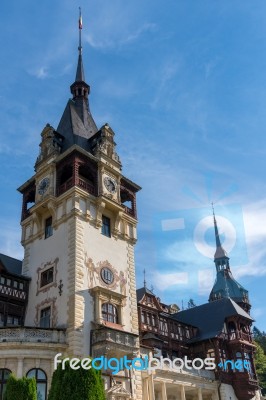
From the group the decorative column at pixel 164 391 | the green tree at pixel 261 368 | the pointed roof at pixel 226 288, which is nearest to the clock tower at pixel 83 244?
the decorative column at pixel 164 391

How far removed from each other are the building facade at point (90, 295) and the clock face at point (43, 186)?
109mm

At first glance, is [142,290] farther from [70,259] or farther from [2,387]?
[2,387]

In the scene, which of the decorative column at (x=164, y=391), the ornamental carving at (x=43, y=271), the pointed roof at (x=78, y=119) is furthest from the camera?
the pointed roof at (x=78, y=119)

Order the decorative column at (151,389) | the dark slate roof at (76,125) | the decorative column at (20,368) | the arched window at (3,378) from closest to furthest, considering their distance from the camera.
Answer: the arched window at (3,378) → the decorative column at (20,368) → the decorative column at (151,389) → the dark slate roof at (76,125)

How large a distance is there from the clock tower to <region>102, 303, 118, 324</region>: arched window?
7 centimetres

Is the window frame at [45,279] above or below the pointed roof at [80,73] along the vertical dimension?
below

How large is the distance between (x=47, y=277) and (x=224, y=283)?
69178 millimetres

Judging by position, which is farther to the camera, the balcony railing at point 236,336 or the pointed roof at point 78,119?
the balcony railing at point 236,336

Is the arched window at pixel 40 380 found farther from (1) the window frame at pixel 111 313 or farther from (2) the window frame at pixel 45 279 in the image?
(2) the window frame at pixel 45 279

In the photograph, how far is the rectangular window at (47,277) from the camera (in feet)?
119

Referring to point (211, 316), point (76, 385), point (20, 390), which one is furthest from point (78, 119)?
point (76, 385)

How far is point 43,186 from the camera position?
135ft

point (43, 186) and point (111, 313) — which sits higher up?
point (43, 186)

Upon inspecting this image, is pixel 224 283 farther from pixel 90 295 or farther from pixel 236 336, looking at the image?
pixel 90 295
